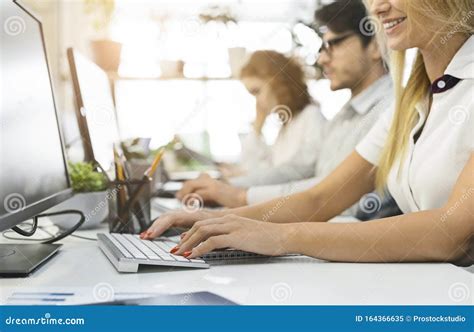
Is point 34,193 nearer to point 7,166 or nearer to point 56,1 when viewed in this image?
point 7,166

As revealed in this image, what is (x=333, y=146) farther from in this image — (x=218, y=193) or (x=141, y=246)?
(x=141, y=246)

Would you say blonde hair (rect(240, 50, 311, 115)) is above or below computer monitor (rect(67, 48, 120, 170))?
below

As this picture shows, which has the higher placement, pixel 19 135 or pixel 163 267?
pixel 19 135

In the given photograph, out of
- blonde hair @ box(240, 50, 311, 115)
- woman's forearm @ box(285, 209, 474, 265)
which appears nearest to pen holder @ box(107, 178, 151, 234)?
woman's forearm @ box(285, 209, 474, 265)

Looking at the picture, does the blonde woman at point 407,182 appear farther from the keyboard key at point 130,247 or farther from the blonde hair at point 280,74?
the blonde hair at point 280,74

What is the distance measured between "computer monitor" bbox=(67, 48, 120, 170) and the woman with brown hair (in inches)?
55.8

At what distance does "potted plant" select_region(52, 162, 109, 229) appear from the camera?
54.8 inches

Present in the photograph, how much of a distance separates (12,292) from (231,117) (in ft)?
12.7

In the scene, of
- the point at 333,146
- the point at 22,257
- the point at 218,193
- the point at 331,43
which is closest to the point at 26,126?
the point at 22,257

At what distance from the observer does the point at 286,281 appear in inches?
33.7

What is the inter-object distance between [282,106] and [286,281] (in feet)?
8.36

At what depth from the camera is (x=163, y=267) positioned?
93 cm

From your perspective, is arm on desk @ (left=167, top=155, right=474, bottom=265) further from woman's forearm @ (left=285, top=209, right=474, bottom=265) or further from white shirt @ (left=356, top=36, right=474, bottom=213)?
white shirt @ (left=356, top=36, right=474, bottom=213)
